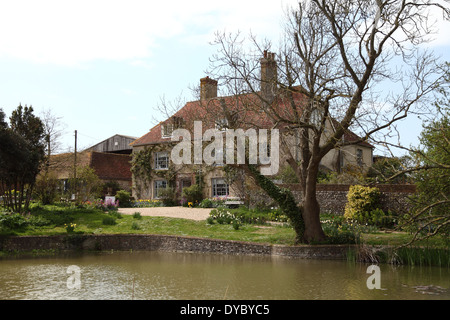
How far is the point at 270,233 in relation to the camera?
16.6 metres

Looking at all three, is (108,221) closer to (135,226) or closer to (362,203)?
(135,226)

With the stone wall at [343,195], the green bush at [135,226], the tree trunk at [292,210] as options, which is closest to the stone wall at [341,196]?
the stone wall at [343,195]

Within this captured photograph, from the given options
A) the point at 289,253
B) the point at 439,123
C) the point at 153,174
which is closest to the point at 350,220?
the point at 289,253

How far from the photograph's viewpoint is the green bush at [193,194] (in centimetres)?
2902

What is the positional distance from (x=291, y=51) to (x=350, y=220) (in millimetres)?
8019

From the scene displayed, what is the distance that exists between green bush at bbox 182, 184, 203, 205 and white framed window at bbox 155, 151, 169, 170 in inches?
176

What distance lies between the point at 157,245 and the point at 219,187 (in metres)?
14.0

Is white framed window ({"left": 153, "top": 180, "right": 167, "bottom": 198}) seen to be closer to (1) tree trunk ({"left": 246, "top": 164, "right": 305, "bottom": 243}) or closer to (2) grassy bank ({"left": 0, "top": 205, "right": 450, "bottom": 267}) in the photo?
(2) grassy bank ({"left": 0, "top": 205, "right": 450, "bottom": 267})
